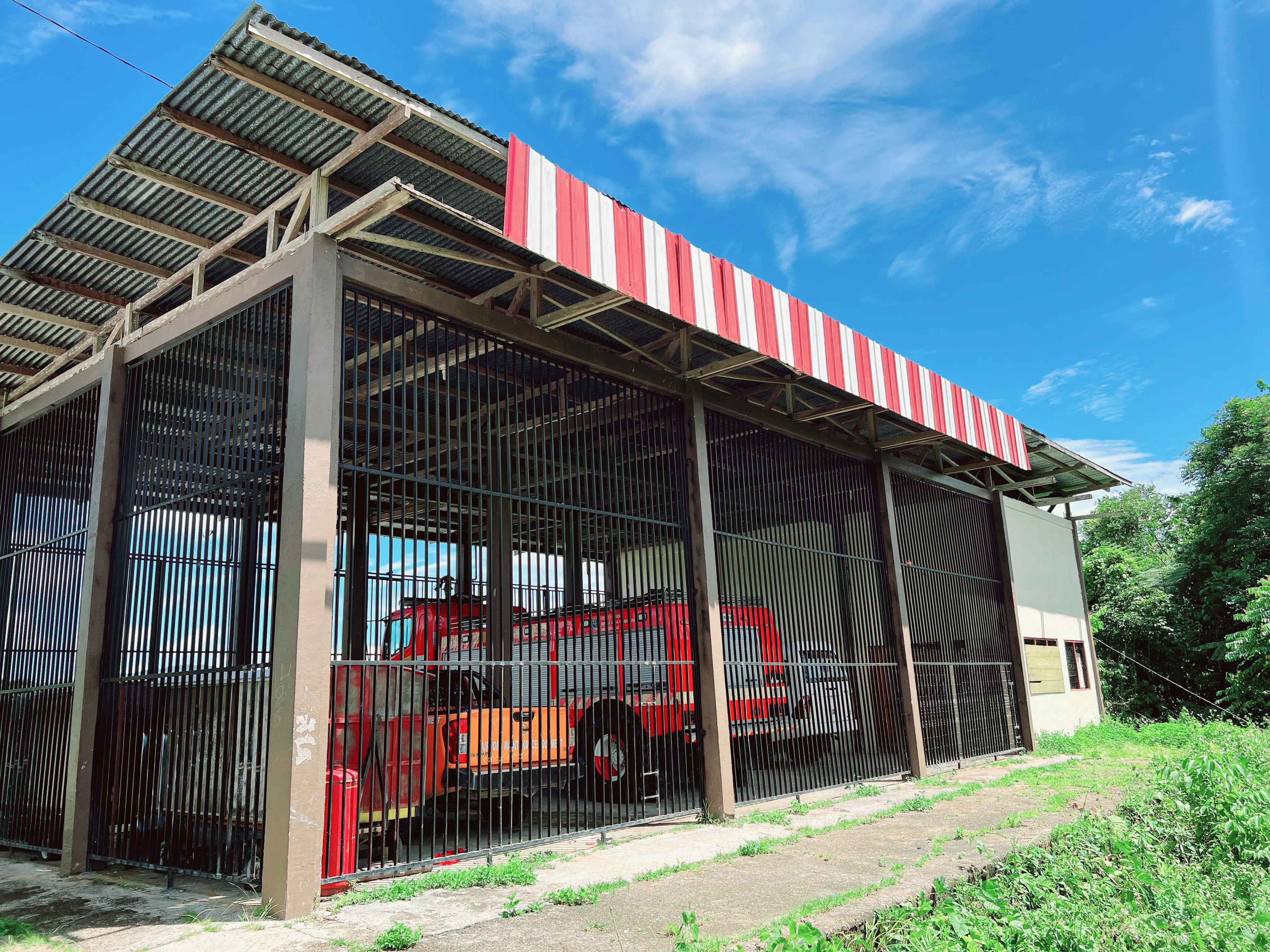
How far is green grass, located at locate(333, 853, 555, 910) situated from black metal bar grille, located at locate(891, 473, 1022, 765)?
8.05 meters

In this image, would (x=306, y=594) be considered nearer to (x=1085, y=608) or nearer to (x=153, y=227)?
(x=153, y=227)

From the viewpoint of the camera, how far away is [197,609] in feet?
22.9

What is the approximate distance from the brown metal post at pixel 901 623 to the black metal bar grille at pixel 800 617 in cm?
8

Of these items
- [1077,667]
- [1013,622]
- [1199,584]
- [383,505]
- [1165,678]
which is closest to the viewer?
[383,505]

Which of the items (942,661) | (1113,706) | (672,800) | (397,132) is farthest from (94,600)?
(1113,706)

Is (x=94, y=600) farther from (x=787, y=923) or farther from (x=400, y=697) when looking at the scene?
(x=787, y=923)

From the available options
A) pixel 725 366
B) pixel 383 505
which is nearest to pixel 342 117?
pixel 383 505

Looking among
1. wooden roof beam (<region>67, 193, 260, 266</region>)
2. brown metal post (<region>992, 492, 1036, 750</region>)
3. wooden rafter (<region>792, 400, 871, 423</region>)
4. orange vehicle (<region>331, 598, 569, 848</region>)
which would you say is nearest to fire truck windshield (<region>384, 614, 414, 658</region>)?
orange vehicle (<region>331, 598, 569, 848</region>)

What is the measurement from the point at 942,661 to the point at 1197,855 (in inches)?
262

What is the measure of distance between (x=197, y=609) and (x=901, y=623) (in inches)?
358

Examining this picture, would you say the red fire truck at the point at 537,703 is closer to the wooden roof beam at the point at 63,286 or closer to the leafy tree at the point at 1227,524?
the wooden roof beam at the point at 63,286

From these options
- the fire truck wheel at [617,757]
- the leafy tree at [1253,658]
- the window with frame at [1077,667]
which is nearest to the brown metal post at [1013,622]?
the window with frame at [1077,667]

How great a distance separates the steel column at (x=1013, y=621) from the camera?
15477mm

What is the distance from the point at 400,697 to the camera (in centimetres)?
644
